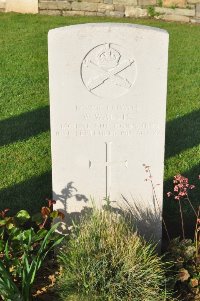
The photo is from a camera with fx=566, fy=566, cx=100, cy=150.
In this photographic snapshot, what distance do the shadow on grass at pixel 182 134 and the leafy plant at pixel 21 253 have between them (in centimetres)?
210

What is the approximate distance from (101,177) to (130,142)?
33 cm

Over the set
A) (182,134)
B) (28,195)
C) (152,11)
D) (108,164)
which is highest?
(152,11)

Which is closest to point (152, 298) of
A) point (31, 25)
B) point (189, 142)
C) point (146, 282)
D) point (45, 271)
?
point (146, 282)

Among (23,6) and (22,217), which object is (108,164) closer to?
(22,217)

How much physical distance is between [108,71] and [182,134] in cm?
266

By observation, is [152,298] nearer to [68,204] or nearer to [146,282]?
[146,282]

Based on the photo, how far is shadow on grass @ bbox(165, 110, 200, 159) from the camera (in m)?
5.79

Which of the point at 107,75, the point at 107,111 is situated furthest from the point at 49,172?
the point at 107,75

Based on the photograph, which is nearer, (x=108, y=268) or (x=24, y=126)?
(x=108, y=268)

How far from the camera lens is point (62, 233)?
13.2 feet

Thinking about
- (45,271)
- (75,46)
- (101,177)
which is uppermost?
(75,46)

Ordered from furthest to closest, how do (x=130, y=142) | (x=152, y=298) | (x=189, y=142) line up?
(x=189, y=142) → (x=130, y=142) → (x=152, y=298)

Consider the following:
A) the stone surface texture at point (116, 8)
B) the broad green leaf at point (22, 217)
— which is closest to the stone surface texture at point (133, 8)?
the stone surface texture at point (116, 8)

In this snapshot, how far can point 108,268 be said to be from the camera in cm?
331
